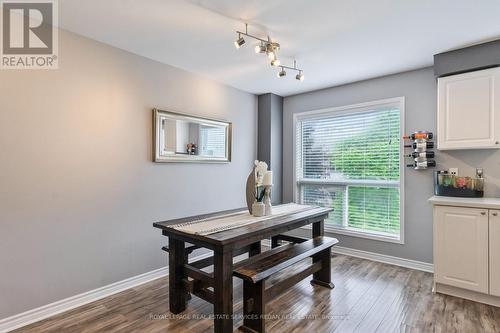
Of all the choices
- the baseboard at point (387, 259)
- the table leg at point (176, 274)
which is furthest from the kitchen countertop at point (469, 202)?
the table leg at point (176, 274)

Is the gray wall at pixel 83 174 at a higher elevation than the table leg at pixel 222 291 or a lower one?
higher

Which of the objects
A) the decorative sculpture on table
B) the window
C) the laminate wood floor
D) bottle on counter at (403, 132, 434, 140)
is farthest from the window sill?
the decorative sculpture on table

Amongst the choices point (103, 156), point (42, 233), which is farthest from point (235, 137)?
point (42, 233)

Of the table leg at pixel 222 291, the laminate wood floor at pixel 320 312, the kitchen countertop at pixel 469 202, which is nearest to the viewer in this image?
the table leg at pixel 222 291

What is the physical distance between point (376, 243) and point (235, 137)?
2.42 meters

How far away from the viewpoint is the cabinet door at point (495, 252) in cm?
235

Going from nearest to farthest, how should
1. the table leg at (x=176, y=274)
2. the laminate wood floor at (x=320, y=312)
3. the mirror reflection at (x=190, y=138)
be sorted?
the laminate wood floor at (x=320, y=312) < the table leg at (x=176, y=274) < the mirror reflection at (x=190, y=138)

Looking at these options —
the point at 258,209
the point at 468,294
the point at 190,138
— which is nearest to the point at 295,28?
the point at 258,209

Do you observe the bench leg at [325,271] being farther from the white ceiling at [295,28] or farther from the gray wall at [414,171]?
the white ceiling at [295,28]

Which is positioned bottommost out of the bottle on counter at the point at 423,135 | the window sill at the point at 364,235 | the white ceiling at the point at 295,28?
the window sill at the point at 364,235

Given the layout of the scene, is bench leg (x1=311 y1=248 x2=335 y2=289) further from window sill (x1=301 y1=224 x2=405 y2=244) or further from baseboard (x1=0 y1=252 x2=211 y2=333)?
baseboard (x1=0 y1=252 x2=211 y2=333)

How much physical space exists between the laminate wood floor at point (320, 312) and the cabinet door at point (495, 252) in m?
0.20

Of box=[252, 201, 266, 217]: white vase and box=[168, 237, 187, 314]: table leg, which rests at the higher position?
box=[252, 201, 266, 217]: white vase

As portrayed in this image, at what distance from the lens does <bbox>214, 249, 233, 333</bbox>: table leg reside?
6.13 feet
